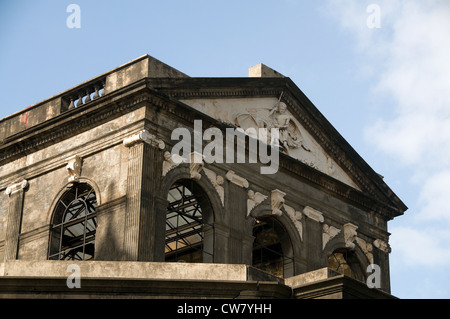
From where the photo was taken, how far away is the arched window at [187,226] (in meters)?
37.6

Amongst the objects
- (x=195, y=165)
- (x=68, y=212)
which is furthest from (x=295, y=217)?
(x=68, y=212)

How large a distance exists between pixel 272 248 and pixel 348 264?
10.0 ft

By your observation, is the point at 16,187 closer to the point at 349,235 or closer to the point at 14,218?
the point at 14,218

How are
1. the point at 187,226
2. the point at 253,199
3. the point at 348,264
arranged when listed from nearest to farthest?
the point at 253,199
the point at 348,264
the point at 187,226

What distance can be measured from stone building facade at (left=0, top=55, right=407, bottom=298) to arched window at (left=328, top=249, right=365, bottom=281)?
46mm

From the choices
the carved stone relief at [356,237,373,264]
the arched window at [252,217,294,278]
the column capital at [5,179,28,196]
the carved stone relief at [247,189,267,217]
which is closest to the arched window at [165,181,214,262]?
the carved stone relief at [247,189,267,217]

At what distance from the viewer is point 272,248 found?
4209 centimetres

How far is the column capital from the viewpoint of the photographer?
3906 centimetres

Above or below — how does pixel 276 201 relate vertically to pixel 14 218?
above

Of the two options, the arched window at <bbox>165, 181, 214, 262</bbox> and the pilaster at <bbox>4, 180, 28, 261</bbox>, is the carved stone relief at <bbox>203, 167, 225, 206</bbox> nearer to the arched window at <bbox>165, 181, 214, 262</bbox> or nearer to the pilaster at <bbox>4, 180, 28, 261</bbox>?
the arched window at <bbox>165, 181, 214, 262</bbox>

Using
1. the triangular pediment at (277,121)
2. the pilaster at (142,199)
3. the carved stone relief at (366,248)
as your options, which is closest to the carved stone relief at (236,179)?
the triangular pediment at (277,121)

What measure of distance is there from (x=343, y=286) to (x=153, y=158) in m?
10.3

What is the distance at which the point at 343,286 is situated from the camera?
27.9m
